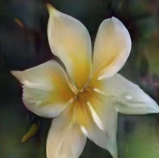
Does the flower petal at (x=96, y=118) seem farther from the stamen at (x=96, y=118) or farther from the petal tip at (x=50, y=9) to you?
the petal tip at (x=50, y=9)

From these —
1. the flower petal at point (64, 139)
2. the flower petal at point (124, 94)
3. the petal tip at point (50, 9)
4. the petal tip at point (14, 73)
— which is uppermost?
the petal tip at point (50, 9)

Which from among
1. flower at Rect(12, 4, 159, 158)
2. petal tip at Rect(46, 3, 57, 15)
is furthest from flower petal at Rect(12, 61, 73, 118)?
petal tip at Rect(46, 3, 57, 15)

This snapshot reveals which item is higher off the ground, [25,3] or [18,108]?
[25,3]

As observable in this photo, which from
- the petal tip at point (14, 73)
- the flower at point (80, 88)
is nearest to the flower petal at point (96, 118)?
the flower at point (80, 88)

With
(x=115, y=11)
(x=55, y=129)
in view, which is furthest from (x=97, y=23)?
(x=55, y=129)

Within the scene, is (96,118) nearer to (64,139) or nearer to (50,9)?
(64,139)

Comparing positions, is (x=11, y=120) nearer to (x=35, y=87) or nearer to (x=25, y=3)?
(x=35, y=87)
